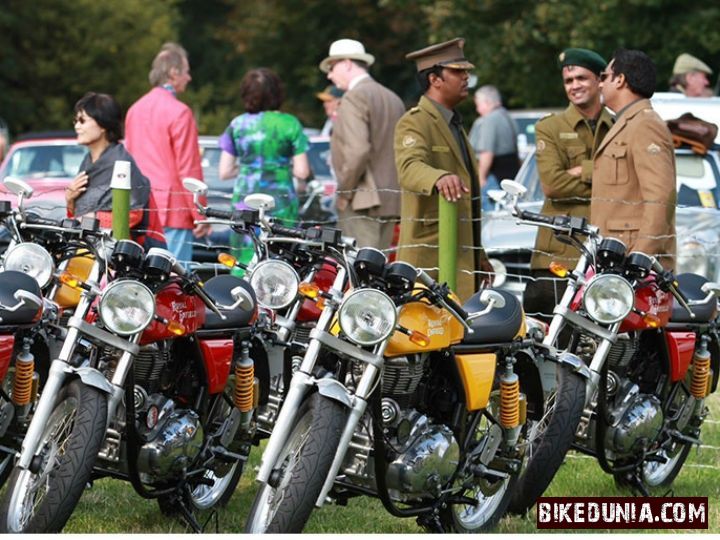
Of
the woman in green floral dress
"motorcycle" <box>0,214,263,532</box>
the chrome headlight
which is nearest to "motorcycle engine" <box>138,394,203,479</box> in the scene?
"motorcycle" <box>0,214,263,532</box>

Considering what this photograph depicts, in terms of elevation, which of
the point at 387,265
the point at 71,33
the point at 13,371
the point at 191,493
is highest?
the point at 387,265

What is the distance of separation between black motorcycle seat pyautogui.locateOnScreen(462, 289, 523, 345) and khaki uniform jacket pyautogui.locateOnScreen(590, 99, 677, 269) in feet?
4.94

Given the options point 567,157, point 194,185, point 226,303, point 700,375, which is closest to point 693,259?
point 567,157

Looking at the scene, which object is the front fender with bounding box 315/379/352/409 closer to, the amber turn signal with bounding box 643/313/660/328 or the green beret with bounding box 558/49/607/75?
the amber turn signal with bounding box 643/313/660/328

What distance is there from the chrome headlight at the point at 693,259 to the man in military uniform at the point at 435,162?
281 centimetres

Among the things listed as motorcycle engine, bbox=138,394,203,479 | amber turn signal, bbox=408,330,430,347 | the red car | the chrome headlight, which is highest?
amber turn signal, bbox=408,330,430,347

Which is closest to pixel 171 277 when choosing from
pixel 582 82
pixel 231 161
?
pixel 582 82

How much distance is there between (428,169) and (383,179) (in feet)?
7.82

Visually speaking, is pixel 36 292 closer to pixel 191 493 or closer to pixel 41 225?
pixel 41 225

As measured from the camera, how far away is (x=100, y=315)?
6.23 m

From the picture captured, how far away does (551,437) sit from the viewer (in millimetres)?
7223

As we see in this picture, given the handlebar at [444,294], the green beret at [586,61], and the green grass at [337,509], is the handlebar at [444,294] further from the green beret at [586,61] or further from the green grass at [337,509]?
the green beret at [586,61]

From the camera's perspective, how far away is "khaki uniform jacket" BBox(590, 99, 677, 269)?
8.41m

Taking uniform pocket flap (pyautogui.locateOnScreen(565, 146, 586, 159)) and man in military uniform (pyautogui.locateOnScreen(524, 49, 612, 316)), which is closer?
man in military uniform (pyautogui.locateOnScreen(524, 49, 612, 316))
